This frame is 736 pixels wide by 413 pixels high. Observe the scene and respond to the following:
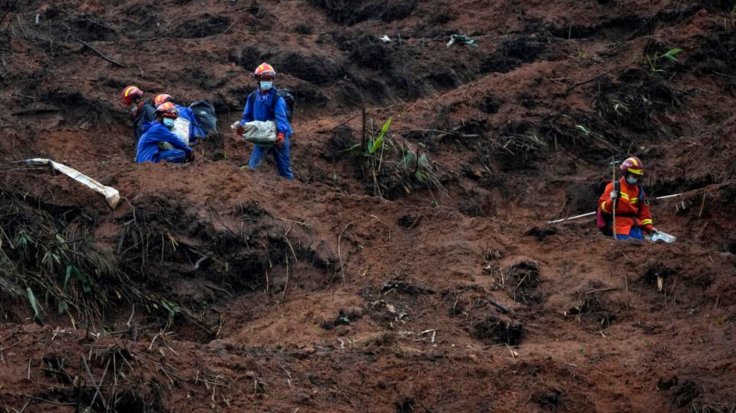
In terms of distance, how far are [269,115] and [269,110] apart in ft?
0.20

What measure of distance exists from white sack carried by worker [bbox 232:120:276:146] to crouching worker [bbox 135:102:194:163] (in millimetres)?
579

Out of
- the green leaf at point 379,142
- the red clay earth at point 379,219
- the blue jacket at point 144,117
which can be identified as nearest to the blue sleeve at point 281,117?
the red clay earth at point 379,219

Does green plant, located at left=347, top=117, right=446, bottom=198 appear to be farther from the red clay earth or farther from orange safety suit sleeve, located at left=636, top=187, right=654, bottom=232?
orange safety suit sleeve, located at left=636, top=187, right=654, bottom=232

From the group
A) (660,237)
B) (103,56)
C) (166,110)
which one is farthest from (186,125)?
(660,237)

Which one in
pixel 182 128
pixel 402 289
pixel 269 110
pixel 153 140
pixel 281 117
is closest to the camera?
pixel 402 289

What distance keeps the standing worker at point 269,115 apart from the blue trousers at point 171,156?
62 cm

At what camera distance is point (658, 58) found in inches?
730

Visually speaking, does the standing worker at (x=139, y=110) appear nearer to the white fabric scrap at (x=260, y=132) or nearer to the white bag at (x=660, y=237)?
the white fabric scrap at (x=260, y=132)

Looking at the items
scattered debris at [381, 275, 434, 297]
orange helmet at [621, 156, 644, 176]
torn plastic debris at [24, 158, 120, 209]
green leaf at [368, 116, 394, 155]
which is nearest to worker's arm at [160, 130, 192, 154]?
torn plastic debris at [24, 158, 120, 209]

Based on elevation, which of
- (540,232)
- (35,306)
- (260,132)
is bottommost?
(540,232)

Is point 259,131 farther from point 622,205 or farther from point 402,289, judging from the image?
point 622,205

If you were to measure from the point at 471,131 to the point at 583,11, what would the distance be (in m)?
4.49

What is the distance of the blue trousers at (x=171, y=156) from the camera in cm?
1321

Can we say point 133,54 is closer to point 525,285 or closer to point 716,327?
point 525,285
